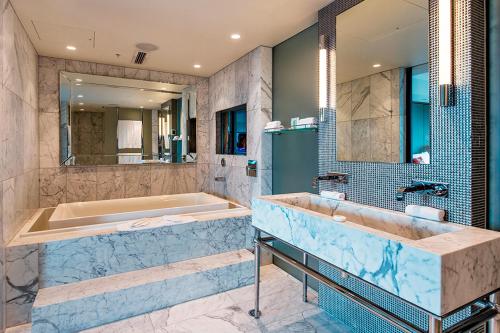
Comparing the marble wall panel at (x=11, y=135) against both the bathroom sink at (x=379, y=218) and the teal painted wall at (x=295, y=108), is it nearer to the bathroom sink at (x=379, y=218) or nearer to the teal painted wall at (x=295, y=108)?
the bathroom sink at (x=379, y=218)

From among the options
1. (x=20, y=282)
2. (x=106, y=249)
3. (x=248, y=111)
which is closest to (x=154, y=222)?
(x=106, y=249)

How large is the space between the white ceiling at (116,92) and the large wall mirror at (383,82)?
2.67 meters

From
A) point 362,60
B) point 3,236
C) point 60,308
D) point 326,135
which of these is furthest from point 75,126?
point 362,60

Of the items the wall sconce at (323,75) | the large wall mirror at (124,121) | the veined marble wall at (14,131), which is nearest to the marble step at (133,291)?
the veined marble wall at (14,131)

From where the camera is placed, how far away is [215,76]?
4.10 meters

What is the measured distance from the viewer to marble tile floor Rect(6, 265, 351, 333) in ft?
6.62

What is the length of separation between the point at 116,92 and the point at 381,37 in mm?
3207

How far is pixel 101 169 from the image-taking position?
3709 millimetres

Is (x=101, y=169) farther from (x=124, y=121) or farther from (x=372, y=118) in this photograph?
(x=372, y=118)

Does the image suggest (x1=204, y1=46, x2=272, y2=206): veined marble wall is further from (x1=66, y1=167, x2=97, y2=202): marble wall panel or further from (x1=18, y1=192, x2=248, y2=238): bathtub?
(x1=66, y1=167, x2=97, y2=202): marble wall panel

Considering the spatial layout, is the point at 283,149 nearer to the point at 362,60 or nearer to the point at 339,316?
the point at 362,60

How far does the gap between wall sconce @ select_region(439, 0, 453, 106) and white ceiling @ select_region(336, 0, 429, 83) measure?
12cm

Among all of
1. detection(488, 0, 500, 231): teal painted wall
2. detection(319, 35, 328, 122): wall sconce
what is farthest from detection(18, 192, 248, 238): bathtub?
detection(488, 0, 500, 231): teal painted wall

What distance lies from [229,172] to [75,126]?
196 centimetres
